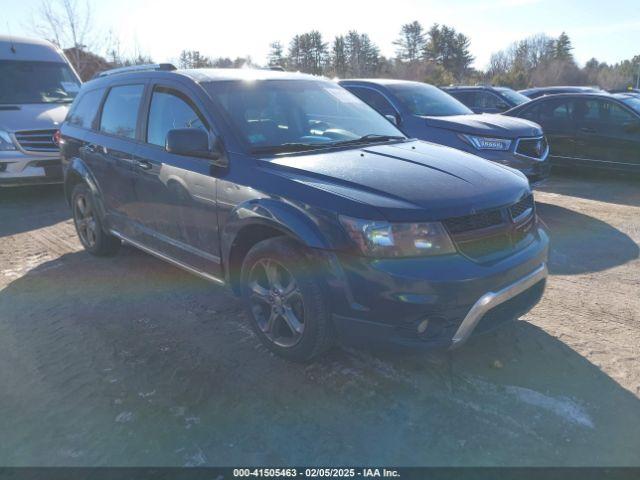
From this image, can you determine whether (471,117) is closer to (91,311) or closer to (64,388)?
(91,311)

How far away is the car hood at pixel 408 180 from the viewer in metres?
2.78

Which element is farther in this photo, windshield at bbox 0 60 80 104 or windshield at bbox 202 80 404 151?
windshield at bbox 0 60 80 104

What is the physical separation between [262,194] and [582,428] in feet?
7.06

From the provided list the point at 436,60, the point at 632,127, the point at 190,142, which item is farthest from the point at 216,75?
the point at 436,60

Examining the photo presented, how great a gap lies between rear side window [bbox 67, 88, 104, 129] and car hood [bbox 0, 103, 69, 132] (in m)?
2.86

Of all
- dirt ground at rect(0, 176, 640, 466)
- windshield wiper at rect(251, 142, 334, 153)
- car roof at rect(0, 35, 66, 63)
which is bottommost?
dirt ground at rect(0, 176, 640, 466)

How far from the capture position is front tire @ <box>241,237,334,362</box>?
116 inches

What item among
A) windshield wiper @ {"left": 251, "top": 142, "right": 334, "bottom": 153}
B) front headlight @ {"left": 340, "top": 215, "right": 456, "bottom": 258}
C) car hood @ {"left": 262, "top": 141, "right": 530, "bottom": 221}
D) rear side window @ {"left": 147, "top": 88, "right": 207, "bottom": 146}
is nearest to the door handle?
rear side window @ {"left": 147, "top": 88, "right": 207, "bottom": 146}

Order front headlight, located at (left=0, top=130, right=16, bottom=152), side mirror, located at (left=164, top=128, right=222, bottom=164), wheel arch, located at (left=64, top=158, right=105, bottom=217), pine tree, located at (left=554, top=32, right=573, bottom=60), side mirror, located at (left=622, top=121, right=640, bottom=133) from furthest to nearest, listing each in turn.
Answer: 1. pine tree, located at (left=554, top=32, right=573, bottom=60)
2. side mirror, located at (left=622, top=121, right=640, bottom=133)
3. front headlight, located at (left=0, top=130, right=16, bottom=152)
4. wheel arch, located at (left=64, top=158, right=105, bottom=217)
5. side mirror, located at (left=164, top=128, right=222, bottom=164)

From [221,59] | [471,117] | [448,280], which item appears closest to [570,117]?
[471,117]

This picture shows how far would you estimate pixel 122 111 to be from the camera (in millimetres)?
4645

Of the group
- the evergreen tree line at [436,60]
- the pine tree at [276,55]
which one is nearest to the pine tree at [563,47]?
the evergreen tree line at [436,60]

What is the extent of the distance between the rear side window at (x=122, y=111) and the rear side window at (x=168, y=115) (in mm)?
270

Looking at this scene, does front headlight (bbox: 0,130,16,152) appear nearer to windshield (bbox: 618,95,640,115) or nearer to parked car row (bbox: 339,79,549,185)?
parked car row (bbox: 339,79,549,185)
